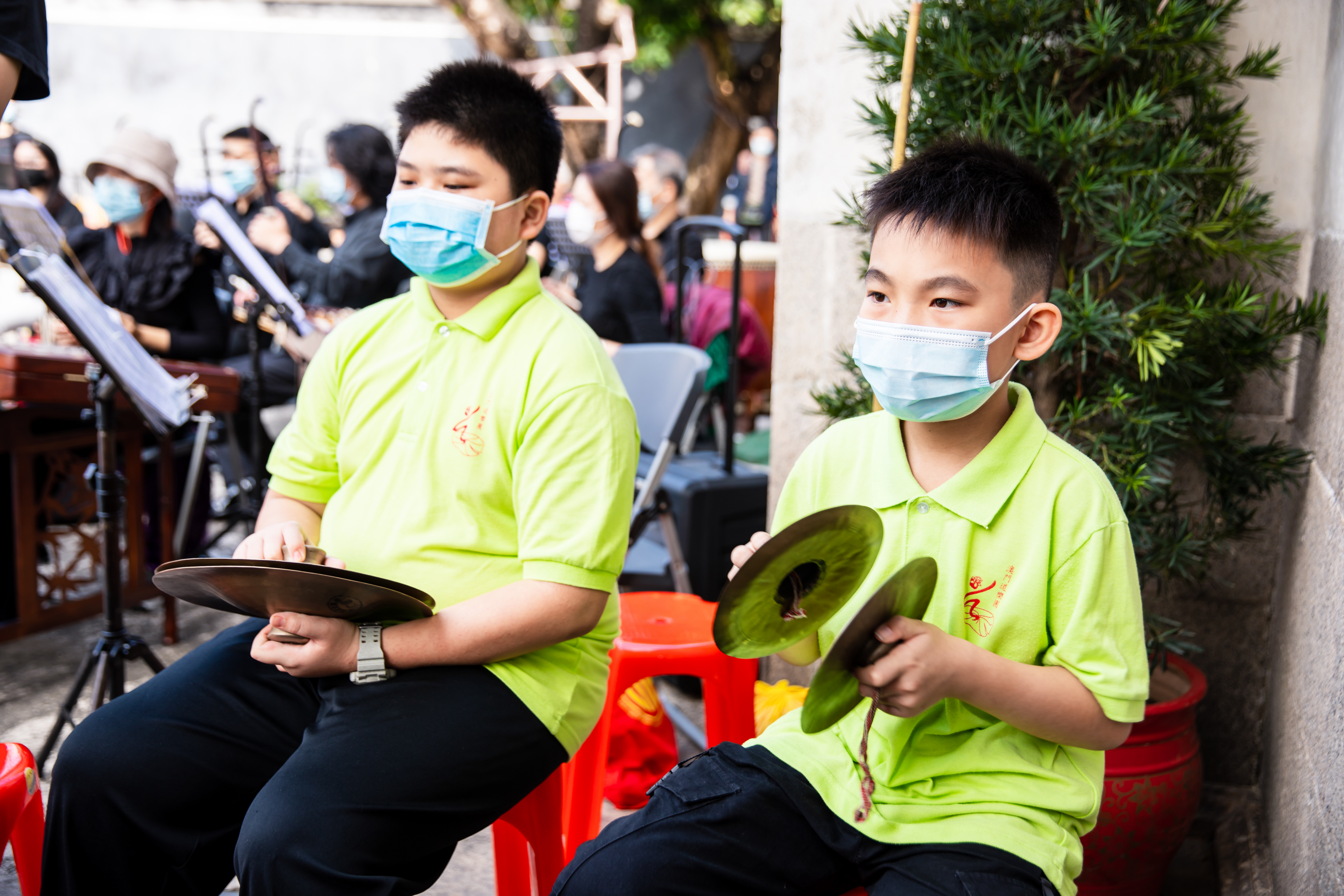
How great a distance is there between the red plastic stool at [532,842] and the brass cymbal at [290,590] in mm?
428

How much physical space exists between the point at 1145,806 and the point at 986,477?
46.6 inches

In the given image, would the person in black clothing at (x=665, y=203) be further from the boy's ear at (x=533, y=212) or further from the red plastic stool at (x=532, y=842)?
the red plastic stool at (x=532, y=842)

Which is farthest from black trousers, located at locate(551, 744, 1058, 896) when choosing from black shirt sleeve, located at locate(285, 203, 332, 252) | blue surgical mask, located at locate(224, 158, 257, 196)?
black shirt sleeve, located at locate(285, 203, 332, 252)

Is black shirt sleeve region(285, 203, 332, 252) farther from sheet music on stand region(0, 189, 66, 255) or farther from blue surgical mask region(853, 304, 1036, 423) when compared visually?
blue surgical mask region(853, 304, 1036, 423)

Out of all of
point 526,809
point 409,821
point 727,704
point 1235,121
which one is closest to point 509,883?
point 526,809

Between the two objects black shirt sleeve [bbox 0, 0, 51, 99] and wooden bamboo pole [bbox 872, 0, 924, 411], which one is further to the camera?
wooden bamboo pole [bbox 872, 0, 924, 411]

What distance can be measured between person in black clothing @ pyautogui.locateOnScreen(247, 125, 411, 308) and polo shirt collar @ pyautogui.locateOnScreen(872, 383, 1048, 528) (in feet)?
11.3

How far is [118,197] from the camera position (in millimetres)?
4277

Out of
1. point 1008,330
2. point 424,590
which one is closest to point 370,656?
point 424,590

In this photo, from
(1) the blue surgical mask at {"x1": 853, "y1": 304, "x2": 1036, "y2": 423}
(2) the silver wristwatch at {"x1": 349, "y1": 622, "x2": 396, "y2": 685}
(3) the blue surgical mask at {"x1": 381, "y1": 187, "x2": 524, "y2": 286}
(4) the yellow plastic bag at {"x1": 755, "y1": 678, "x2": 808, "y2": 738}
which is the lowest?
(4) the yellow plastic bag at {"x1": 755, "y1": 678, "x2": 808, "y2": 738}

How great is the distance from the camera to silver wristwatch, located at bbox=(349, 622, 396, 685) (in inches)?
65.2

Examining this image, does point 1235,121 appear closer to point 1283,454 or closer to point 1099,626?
point 1283,454

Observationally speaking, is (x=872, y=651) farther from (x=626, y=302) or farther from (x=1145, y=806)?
(x=626, y=302)

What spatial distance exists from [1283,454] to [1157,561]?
39 centimetres
